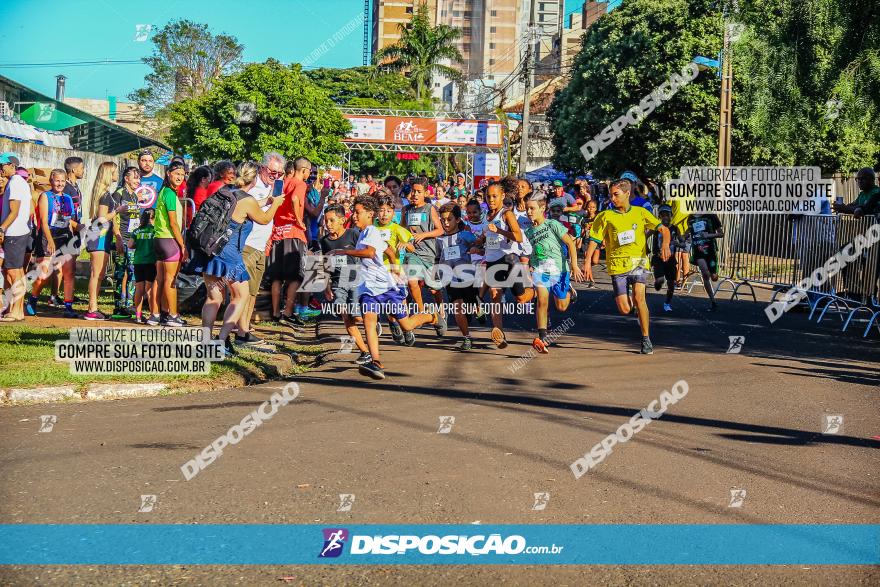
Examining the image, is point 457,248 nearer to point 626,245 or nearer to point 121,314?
point 626,245

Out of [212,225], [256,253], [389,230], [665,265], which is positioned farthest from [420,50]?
[212,225]

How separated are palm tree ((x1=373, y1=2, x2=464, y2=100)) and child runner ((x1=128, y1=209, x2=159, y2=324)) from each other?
182 feet

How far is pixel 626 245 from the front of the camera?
11.6 metres

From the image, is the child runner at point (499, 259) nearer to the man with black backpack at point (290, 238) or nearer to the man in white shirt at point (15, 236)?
the man with black backpack at point (290, 238)

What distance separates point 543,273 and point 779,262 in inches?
353

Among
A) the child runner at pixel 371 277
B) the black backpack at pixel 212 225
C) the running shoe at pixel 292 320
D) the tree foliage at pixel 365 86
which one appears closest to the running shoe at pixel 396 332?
the running shoe at pixel 292 320

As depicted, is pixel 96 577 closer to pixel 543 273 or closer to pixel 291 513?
pixel 291 513

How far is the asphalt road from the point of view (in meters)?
4.41

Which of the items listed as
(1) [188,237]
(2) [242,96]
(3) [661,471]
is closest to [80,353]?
(1) [188,237]

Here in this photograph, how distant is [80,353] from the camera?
957cm

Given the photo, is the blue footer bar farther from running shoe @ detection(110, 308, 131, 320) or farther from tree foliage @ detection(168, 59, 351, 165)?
tree foliage @ detection(168, 59, 351, 165)

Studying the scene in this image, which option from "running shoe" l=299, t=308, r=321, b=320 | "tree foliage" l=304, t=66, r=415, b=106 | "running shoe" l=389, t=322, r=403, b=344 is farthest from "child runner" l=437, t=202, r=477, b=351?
"tree foliage" l=304, t=66, r=415, b=106

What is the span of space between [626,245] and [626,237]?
94mm

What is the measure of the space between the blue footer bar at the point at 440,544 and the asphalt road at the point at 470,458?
0.11 metres
